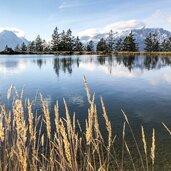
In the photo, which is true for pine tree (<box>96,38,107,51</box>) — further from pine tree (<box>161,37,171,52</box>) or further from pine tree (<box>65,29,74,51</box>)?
pine tree (<box>161,37,171,52</box>)

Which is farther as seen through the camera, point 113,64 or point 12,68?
point 113,64

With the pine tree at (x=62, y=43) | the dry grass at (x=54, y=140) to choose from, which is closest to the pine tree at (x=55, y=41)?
the pine tree at (x=62, y=43)

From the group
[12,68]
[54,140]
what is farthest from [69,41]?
[54,140]

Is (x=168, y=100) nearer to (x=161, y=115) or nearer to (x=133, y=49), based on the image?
(x=161, y=115)

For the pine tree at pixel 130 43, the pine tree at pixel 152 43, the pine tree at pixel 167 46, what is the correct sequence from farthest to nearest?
1. the pine tree at pixel 167 46
2. the pine tree at pixel 152 43
3. the pine tree at pixel 130 43

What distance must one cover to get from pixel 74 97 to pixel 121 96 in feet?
13.0

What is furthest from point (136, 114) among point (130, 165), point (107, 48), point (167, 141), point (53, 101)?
point (107, 48)

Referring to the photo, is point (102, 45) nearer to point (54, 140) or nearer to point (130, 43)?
point (130, 43)

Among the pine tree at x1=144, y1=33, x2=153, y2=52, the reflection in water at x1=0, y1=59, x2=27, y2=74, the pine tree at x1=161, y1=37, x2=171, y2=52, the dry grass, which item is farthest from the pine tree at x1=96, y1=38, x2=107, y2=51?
the dry grass

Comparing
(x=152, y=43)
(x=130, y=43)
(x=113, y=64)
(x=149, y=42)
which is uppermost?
(x=149, y=42)

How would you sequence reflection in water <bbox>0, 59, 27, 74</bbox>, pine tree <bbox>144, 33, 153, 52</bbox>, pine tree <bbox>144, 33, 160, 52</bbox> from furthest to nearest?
pine tree <bbox>144, 33, 160, 52</bbox>, pine tree <bbox>144, 33, 153, 52</bbox>, reflection in water <bbox>0, 59, 27, 74</bbox>

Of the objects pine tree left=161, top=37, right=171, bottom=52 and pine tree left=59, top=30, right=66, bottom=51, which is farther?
pine tree left=161, top=37, right=171, bottom=52

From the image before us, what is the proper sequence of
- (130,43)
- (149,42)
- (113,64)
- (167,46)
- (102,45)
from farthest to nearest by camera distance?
1. (167,46)
2. (102,45)
3. (149,42)
4. (130,43)
5. (113,64)

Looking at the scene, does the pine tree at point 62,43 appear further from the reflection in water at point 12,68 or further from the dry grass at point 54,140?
the dry grass at point 54,140
